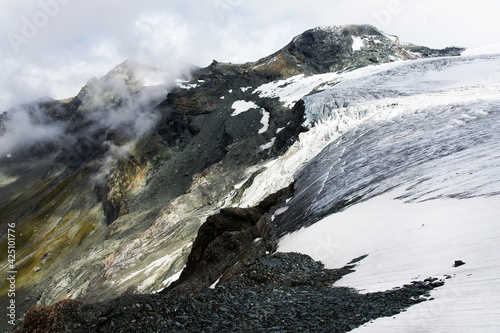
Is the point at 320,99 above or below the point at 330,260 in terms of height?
above

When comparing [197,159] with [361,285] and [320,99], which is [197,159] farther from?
[361,285]

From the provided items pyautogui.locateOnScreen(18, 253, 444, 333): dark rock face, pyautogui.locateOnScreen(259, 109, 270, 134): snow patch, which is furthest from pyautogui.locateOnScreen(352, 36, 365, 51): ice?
pyautogui.locateOnScreen(18, 253, 444, 333): dark rock face

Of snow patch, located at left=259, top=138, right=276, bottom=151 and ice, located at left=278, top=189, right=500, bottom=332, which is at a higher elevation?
snow patch, located at left=259, top=138, right=276, bottom=151

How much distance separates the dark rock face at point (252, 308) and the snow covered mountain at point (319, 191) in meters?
0.52

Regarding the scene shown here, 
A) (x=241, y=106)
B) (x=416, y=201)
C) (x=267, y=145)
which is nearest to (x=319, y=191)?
(x=416, y=201)

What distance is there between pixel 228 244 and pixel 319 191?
29.8 ft

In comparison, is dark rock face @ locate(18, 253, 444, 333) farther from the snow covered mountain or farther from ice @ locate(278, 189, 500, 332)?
ice @ locate(278, 189, 500, 332)

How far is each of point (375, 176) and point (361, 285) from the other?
13502 mm

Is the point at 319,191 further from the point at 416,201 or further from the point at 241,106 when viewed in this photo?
the point at 241,106

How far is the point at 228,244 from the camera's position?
2720 cm

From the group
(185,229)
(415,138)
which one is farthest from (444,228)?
(185,229)

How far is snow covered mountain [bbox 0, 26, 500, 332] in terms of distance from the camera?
11656mm

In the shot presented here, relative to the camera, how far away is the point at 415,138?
27453 millimetres

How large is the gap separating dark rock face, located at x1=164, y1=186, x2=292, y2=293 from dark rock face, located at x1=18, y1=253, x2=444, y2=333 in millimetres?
4245
